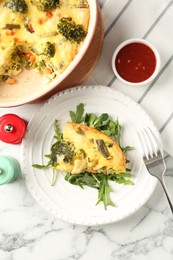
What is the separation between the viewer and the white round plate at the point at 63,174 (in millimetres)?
2562

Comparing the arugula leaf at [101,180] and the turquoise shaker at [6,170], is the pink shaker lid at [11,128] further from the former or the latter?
the arugula leaf at [101,180]

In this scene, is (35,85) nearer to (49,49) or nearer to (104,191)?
(49,49)

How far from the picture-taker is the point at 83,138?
8.17ft

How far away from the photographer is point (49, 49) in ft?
7.76

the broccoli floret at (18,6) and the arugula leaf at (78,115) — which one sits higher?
the broccoli floret at (18,6)

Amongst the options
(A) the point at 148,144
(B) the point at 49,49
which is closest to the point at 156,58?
(A) the point at 148,144

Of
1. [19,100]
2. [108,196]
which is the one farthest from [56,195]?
[19,100]

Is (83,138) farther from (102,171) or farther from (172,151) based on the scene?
(172,151)

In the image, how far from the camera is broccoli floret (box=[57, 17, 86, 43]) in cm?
233

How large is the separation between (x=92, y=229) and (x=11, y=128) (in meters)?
0.71

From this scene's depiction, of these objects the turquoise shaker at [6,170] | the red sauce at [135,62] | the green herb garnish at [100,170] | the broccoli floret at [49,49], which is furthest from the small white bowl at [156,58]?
the turquoise shaker at [6,170]

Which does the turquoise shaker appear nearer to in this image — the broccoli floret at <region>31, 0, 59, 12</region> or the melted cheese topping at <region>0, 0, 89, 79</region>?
the melted cheese topping at <region>0, 0, 89, 79</region>

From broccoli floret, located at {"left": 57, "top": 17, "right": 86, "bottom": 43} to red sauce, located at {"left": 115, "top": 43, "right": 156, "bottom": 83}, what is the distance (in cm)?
27

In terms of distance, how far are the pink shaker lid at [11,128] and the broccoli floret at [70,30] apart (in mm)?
526
